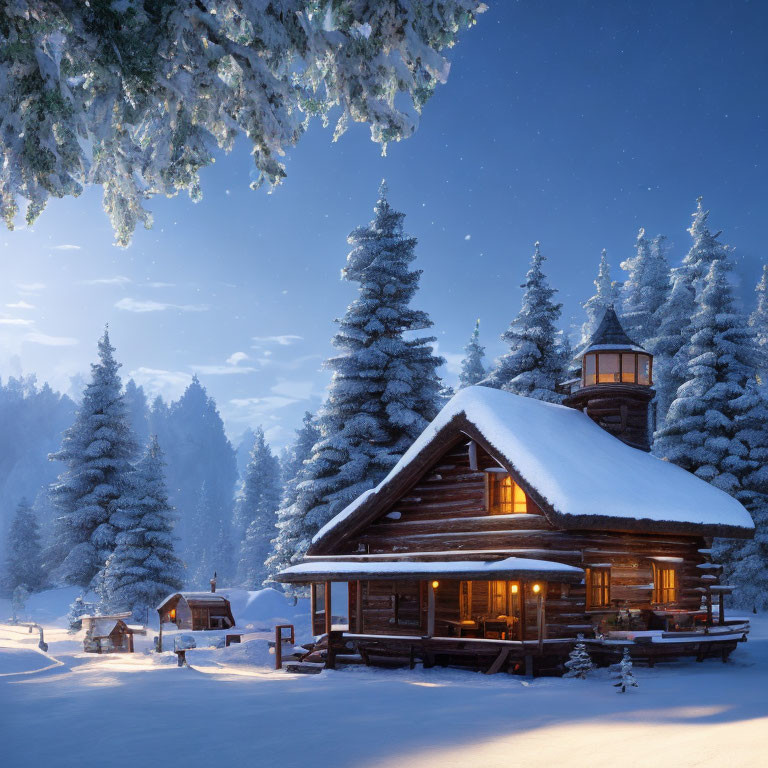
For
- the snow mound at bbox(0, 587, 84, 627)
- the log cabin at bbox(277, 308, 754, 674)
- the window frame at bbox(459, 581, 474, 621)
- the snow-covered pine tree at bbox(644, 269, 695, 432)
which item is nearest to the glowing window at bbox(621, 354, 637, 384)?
the log cabin at bbox(277, 308, 754, 674)

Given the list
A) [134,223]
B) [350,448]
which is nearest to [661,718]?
[134,223]

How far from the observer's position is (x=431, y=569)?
19.6 metres

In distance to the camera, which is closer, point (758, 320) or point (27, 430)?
point (758, 320)

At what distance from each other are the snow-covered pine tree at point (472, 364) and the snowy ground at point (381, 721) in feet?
158

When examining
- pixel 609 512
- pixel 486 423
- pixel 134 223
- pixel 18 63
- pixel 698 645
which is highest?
pixel 18 63

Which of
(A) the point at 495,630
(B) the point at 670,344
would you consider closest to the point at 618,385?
(A) the point at 495,630

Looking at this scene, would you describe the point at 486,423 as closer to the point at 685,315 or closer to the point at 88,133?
the point at 88,133

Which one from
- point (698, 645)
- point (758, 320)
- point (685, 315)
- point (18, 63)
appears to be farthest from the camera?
point (758, 320)

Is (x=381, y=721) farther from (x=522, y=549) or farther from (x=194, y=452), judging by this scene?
(x=194, y=452)

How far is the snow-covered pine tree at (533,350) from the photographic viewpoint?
36312 mm

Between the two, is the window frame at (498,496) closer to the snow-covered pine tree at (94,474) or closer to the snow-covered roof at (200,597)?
the snow-covered roof at (200,597)

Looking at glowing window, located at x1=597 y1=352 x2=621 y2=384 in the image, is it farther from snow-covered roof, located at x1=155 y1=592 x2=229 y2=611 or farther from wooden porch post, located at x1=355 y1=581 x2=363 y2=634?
snow-covered roof, located at x1=155 y1=592 x2=229 y2=611

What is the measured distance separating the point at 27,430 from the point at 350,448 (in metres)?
110

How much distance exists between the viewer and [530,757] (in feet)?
27.1
